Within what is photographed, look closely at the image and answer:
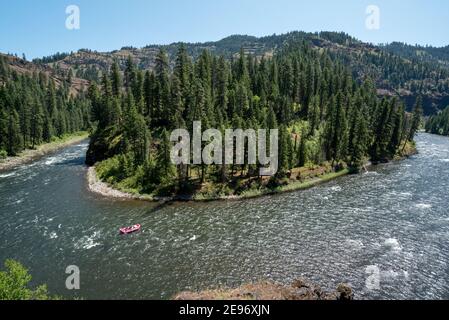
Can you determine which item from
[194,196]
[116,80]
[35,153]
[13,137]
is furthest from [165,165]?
[35,153]

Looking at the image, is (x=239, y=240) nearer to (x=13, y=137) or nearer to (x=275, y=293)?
(x=275, y=293)

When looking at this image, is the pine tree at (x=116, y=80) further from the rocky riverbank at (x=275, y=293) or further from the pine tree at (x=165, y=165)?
the rocky riverbank at (x=275, y=293)

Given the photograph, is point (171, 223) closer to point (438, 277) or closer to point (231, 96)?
point (438, 277)

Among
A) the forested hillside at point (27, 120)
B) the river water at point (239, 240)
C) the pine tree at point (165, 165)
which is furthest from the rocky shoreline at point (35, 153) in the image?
the pine tree at point (165, 165)

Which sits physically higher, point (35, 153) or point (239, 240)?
point (35, 153)

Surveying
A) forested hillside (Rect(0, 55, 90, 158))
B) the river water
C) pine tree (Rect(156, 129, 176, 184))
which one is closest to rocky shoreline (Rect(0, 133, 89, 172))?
forested hillside (Rect(0, 55, 90, 158))

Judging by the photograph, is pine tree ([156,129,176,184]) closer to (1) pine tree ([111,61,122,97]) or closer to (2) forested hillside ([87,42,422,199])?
(2) forested hillside ([87,42,422,199])
